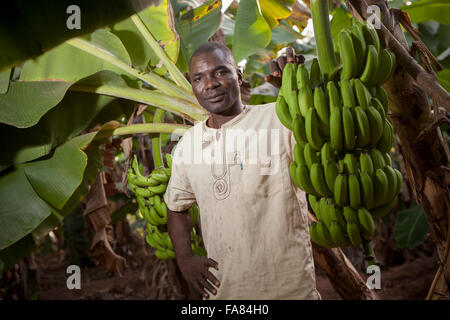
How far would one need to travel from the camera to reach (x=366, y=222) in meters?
0.62

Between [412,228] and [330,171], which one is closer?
[330,171]

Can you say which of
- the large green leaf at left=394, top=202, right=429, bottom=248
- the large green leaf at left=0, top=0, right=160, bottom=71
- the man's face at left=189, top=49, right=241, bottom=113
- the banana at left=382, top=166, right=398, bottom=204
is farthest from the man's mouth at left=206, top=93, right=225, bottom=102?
the large green leaf at left=394, top=202, right=429, bottom=248

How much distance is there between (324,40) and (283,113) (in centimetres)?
14

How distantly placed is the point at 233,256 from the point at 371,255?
24 cm

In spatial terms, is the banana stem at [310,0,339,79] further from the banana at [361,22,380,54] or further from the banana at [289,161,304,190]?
the banana at [289,161,304,190]

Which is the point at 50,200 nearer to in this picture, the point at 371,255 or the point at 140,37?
the point at 140,37

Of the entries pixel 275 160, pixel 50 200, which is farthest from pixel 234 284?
pixel 50 200

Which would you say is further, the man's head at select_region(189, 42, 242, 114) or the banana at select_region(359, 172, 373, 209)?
the man's head at select_region(189, 42, 242, 114)

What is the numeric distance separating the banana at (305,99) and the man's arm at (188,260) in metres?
0.33

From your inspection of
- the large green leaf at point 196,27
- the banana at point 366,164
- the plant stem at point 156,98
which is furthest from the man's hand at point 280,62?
the large green leaf at point 196,27

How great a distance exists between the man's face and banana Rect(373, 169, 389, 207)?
0.29 meters

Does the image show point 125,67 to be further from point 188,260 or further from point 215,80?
point 188,260

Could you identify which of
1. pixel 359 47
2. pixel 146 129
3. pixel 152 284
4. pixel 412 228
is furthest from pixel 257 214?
pixel 152 284

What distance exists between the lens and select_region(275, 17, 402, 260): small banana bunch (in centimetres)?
62
